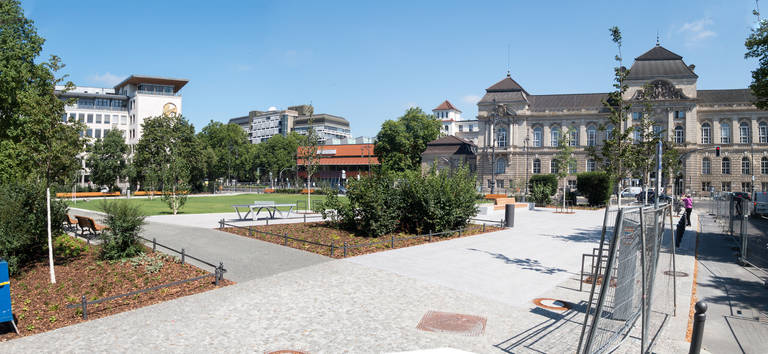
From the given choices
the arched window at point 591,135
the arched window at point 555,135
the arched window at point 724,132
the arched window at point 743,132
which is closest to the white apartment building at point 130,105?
the arched window at point 555,135

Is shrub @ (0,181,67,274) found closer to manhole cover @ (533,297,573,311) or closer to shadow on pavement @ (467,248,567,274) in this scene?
manhole cover @ (533,297,573,311)

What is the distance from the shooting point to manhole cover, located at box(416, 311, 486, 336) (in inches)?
267

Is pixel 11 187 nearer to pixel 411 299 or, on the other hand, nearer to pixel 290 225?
pixel 290 225

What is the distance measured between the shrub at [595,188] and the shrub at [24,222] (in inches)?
1619

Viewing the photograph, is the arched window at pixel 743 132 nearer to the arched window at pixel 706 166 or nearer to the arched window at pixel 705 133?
the arched window at pixel 705 133

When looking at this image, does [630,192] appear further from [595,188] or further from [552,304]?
[552,304]

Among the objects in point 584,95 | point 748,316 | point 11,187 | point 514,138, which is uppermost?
point 584,95

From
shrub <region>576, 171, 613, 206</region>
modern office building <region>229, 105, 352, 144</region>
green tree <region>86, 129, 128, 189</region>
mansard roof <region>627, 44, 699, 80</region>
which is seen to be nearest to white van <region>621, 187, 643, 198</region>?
shrub <region>576, 171, 613, 206</region>

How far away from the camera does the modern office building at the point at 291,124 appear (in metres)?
147

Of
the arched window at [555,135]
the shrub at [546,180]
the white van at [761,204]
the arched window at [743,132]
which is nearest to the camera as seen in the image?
the white van at [761,204]

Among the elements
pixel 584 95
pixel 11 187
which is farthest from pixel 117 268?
pixel 584 95

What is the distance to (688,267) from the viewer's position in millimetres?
12242

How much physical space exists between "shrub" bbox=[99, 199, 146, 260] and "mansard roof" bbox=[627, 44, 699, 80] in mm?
71420

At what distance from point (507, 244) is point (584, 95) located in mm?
70649
